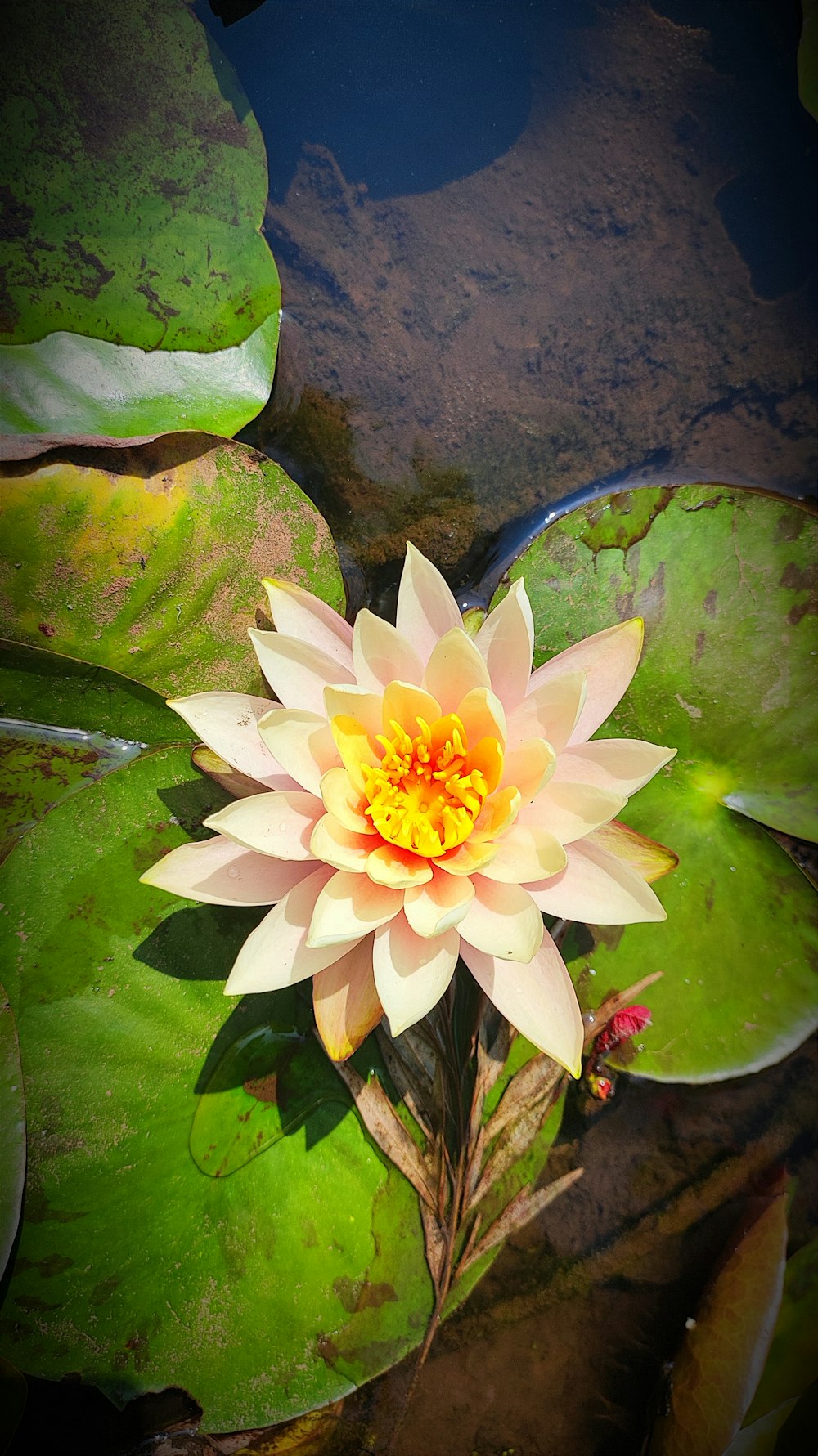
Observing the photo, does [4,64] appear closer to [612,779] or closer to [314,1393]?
[612,779]

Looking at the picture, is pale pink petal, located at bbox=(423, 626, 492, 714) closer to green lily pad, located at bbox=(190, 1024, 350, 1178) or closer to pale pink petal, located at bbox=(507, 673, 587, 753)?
pale pink petal, located at bbox=(507, 673, 587, 753)

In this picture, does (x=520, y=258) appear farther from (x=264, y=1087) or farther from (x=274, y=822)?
(x=264, y=1087)

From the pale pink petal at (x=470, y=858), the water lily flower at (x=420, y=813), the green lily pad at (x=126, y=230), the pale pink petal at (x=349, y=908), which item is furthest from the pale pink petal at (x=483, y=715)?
the green lily pad at (x=126, y=230)

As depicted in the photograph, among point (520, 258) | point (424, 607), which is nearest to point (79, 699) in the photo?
point (424, 607)

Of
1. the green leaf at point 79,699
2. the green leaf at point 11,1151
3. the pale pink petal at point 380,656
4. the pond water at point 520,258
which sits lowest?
the green leaf at point 11,1151

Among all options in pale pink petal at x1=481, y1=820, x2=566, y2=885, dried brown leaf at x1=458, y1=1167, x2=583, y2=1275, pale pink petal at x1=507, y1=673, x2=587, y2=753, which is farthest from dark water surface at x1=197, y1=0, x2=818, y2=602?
dried brown leaf at x1=458, y1=1167, x2=583, y2=1275

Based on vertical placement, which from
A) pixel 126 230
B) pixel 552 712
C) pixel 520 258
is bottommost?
pixel 552 712

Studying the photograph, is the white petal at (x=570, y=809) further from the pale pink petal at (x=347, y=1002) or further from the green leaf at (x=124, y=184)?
the green leaf at (x=124, y=184)
